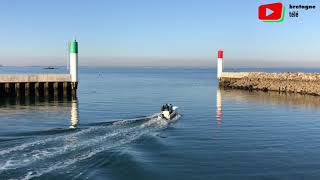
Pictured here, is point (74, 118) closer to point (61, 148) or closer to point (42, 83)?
point (61, 148)

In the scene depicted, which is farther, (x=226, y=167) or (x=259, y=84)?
(x=259, y=84)

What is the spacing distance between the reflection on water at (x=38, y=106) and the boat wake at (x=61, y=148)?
250 inches

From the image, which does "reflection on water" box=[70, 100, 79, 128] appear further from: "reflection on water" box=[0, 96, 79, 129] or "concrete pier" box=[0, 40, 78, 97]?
"concrete pier" box=[0, 40, 78, 97]

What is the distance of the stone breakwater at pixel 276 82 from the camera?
2803 inches

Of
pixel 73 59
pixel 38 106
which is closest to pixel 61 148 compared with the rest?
pixel 38 106

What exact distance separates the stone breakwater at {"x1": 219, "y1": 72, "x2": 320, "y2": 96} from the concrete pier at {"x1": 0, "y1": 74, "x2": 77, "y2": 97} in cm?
4019

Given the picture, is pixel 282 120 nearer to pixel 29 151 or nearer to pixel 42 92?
pixel 29 151

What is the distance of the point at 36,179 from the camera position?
642 inches

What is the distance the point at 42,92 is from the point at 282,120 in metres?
35.5

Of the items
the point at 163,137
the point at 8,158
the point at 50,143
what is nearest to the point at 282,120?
the point at 163,137

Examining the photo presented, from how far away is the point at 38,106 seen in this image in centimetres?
4706

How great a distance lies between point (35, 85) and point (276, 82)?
48283 millimetres

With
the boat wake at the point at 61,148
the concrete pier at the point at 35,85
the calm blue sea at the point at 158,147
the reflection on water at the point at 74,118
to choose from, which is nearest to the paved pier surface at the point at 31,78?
the concrete pier at the point at 35,85

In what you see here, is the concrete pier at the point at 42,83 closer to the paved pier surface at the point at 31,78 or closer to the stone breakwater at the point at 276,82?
the paved pier surface at the point at 31,78
